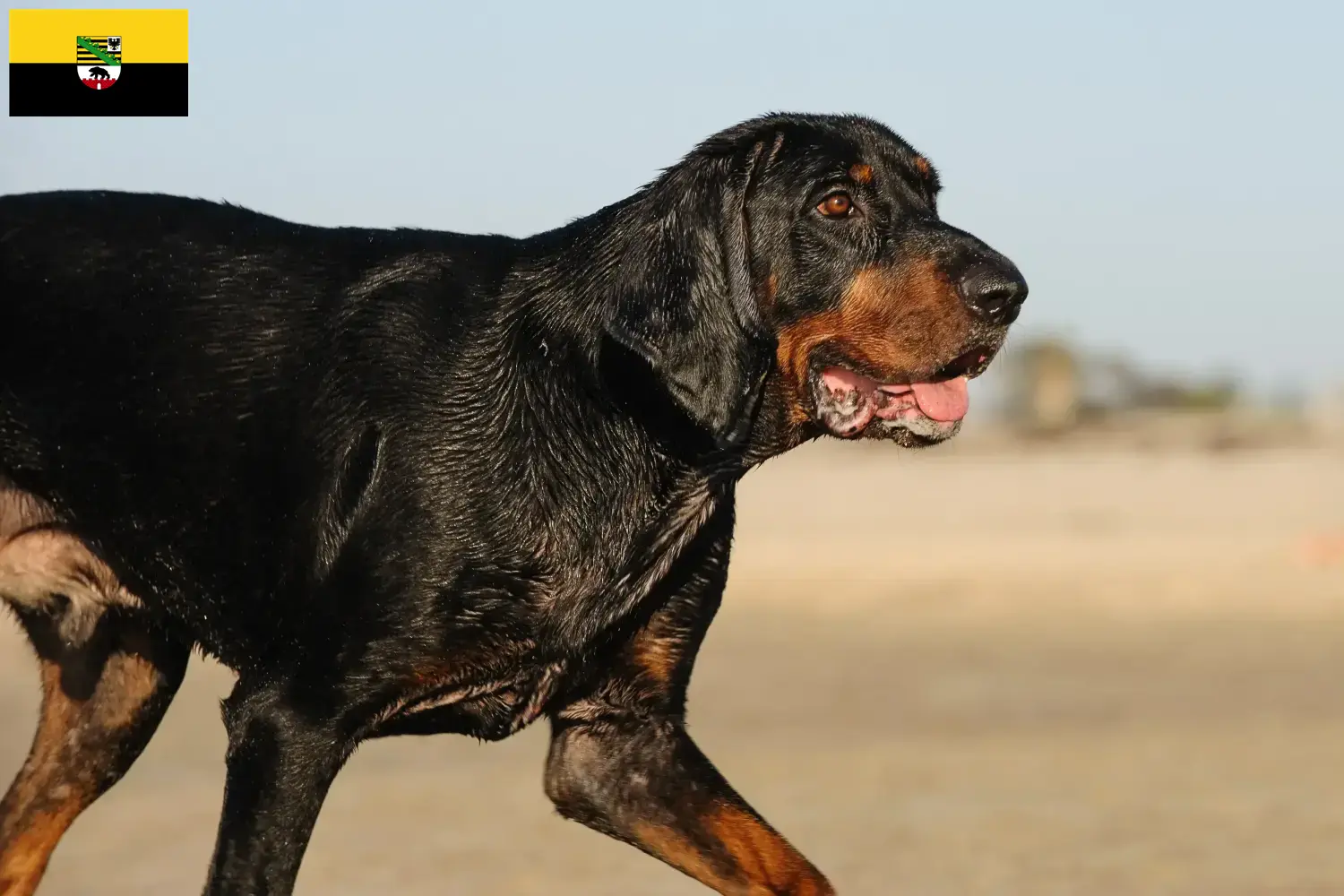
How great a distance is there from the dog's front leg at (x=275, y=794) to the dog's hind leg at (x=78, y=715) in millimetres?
978

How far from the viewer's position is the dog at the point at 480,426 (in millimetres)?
4832

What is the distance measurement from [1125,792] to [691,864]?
5.11 metres

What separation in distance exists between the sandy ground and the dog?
90cm

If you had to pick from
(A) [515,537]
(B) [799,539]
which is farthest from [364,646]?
(B) [799,539]

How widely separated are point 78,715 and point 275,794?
3.97 feet

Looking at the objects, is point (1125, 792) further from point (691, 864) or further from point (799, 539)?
point (799, 539)

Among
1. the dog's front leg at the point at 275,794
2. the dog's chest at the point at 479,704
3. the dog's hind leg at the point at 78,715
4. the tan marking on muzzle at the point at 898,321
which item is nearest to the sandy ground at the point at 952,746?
the tan marking on muzzle at the point at 898,321

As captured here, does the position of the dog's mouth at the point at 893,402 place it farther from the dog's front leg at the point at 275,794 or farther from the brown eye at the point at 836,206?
the dog's front leg at the point at 275,794

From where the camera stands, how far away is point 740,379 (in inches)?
191

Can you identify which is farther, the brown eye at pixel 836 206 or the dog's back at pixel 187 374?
the dog's back at pixel 187 374

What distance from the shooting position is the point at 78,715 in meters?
5.77

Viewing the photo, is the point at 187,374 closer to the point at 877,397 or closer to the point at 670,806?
the point at 670,806

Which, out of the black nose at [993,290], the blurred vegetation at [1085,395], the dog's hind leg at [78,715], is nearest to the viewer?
the black nose at [993,290]

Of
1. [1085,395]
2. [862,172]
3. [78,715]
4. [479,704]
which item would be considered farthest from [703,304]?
[1085,395]
